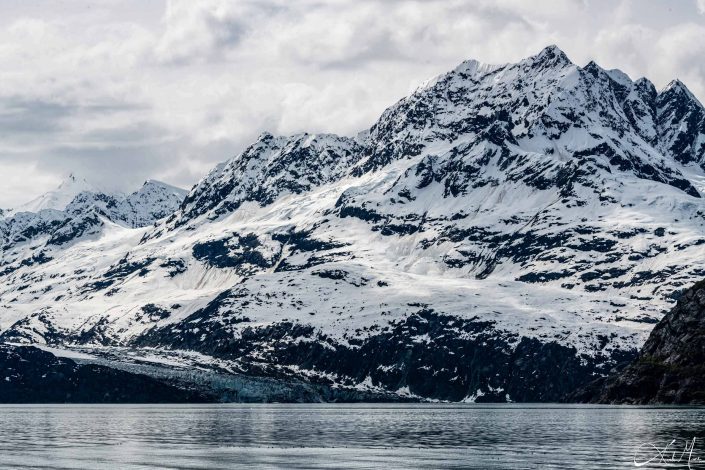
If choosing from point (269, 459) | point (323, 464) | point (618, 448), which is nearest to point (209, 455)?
point (269, 459)

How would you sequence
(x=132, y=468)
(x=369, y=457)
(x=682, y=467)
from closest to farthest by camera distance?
(x=682, y=467) → (x=132, y=468) → (x=369, y=457)

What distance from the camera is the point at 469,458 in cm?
16700

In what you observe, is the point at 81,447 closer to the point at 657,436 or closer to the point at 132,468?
the point at 132,468

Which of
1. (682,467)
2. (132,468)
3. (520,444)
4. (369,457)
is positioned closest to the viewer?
(682,467)

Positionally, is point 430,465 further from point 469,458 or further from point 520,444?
point 520,444

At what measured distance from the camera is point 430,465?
158000 millimetres

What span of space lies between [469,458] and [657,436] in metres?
41.5

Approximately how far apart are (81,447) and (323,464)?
5036cm

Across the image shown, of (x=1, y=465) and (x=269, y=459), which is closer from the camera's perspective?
(x=1, y=465)

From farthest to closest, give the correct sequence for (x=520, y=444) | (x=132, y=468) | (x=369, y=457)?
(x=520, y=444), (x=369, y=457), (x=132, y=468)

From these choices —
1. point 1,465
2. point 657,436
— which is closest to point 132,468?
point 1,465
